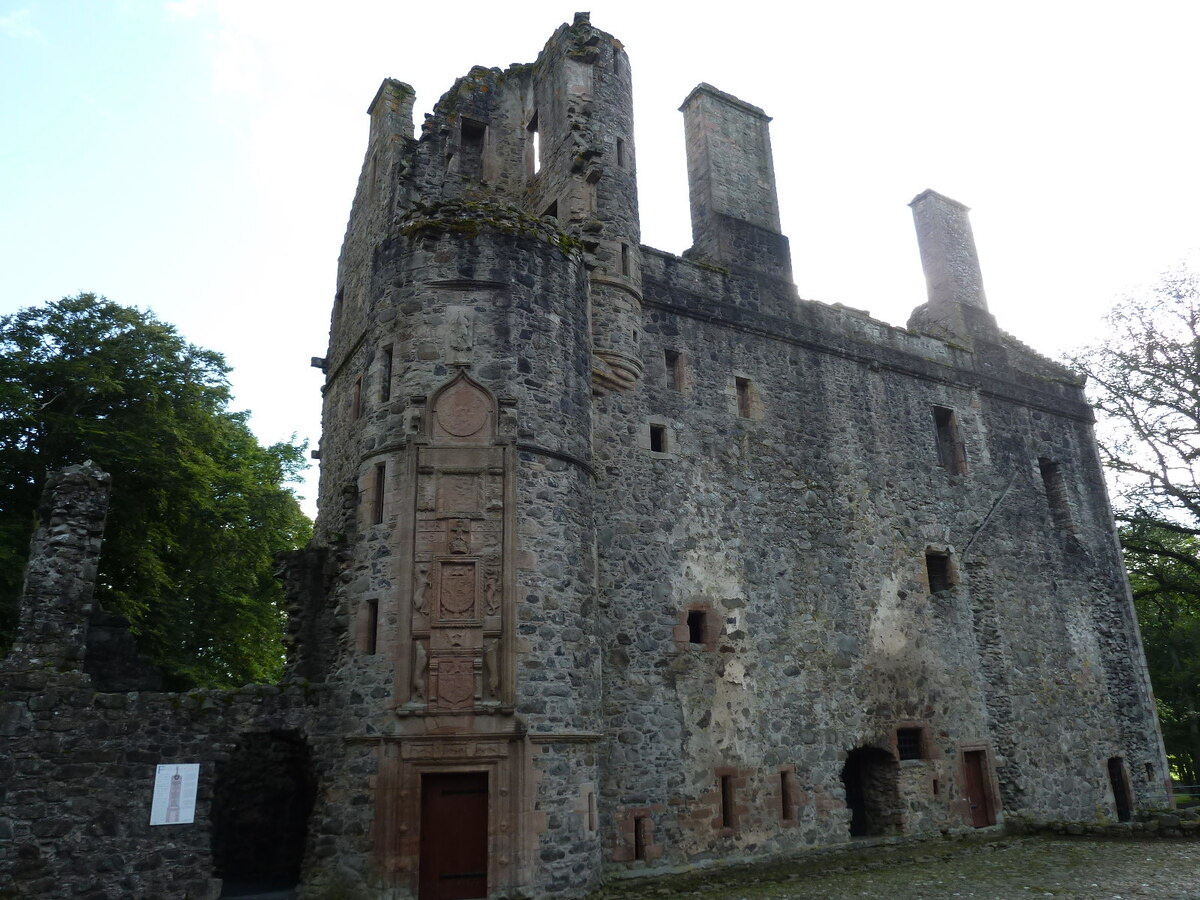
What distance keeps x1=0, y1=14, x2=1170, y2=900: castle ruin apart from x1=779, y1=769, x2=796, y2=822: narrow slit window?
0.05 m

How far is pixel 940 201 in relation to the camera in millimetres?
23031

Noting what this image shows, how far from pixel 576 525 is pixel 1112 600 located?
1533 centimetres

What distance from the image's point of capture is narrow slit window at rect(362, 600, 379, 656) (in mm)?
11766

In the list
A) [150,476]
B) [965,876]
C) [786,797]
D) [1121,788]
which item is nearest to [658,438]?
[786,797]

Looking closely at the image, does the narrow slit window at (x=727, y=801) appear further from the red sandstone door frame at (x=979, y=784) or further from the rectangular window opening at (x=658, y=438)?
the red sandstone door frame at (x=979, y=784)

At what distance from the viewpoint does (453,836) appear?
10992mm

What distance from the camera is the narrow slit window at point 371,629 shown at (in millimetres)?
11766

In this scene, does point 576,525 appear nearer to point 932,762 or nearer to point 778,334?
point 778,334

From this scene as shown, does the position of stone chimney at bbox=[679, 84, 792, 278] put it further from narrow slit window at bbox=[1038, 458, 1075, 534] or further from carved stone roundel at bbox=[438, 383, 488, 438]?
narrow slit window at bbox=[1038, 458, 1075, 534]

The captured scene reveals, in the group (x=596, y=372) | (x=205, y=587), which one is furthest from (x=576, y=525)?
(x=205, y=587)

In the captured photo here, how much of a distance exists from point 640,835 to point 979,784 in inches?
317

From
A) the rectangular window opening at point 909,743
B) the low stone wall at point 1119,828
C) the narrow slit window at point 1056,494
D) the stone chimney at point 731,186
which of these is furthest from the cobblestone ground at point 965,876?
the stone chimney at point 731,186

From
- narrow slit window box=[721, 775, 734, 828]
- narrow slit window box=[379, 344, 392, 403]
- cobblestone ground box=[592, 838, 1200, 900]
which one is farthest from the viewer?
narrow slit window box=[721, 775, 734, 828]

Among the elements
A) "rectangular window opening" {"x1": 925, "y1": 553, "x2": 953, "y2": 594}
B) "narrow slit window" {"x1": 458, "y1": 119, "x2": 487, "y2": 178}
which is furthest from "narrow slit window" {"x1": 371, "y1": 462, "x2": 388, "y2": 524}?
"rectangular window opening" {"x1": 925, "y1": 553, "x2": 953, "y2": 594}
